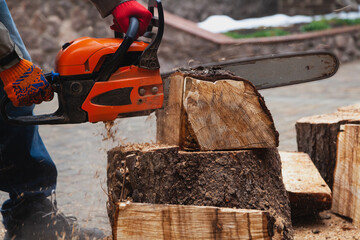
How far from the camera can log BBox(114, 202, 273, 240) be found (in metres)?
1.21

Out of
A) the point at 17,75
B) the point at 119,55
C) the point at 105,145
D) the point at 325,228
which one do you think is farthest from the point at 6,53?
the point at 105,145

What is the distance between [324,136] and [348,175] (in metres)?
0.29

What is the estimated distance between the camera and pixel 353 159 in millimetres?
1897

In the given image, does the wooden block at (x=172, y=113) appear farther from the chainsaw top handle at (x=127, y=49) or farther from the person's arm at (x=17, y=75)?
the person's arm at (x=17, y=75)

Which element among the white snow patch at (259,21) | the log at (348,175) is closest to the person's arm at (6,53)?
the log at (348,175)

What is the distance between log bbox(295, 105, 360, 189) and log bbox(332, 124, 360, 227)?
0.51 ft

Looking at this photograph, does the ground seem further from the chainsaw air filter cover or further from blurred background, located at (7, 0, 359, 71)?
blurred background, located at (7, 0, 359, 71)

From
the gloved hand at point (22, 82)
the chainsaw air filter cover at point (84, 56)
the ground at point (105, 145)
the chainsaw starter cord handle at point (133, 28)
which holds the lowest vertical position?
the ground at point (105, 145)

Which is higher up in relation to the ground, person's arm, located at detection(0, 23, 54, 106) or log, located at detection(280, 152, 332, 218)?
person's arm, located at detection(0, 23, 54, 106)

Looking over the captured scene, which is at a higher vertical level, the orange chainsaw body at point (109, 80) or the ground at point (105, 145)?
the orange chainsaw body at point (109, 80)

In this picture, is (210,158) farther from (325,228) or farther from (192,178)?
(325,228)

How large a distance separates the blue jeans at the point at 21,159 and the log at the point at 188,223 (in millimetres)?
806

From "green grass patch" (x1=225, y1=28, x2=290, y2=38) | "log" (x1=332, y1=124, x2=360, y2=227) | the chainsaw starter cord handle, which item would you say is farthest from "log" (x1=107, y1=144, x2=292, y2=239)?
"green grass patch" (x1=225, y1=28, x2=290, y2=38)

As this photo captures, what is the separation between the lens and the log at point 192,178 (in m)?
1.44
